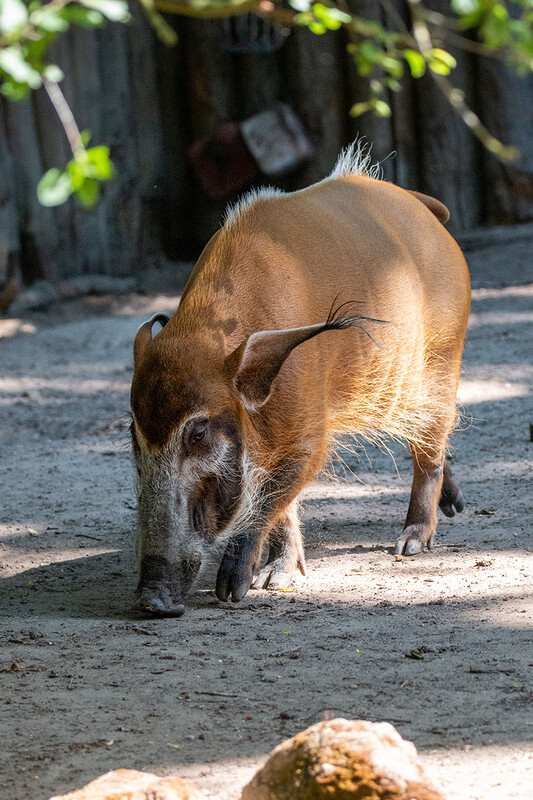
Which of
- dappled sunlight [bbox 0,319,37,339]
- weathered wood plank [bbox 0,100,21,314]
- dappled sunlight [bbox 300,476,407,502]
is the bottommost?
dappled sunlight [bbox 300,476,407,502]

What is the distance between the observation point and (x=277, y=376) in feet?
11.2

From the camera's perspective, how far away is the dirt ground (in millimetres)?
2305

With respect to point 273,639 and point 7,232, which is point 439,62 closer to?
point 273,639

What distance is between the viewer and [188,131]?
1035cm

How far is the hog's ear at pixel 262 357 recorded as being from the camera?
326 centimetres

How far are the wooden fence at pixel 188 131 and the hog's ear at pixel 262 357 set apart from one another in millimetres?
5727

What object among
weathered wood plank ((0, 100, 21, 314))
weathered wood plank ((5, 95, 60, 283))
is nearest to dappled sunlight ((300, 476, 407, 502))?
weathered wood plank ((0, 100, 21, 314))

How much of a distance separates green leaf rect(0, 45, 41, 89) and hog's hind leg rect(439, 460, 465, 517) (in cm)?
337

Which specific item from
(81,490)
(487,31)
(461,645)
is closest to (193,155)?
(81,490)

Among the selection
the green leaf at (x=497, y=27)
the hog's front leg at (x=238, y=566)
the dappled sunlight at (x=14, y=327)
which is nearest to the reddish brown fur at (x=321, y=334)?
the hog's front leg at (x=238, y=566)

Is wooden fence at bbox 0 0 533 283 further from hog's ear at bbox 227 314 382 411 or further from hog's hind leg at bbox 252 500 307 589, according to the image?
hog's ear at bbox 227 314 382 411

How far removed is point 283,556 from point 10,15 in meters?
2.76

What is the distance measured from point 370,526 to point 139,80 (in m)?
6.69

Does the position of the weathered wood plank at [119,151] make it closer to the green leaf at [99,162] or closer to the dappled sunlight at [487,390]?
the dappled sunlight at [487,390]
